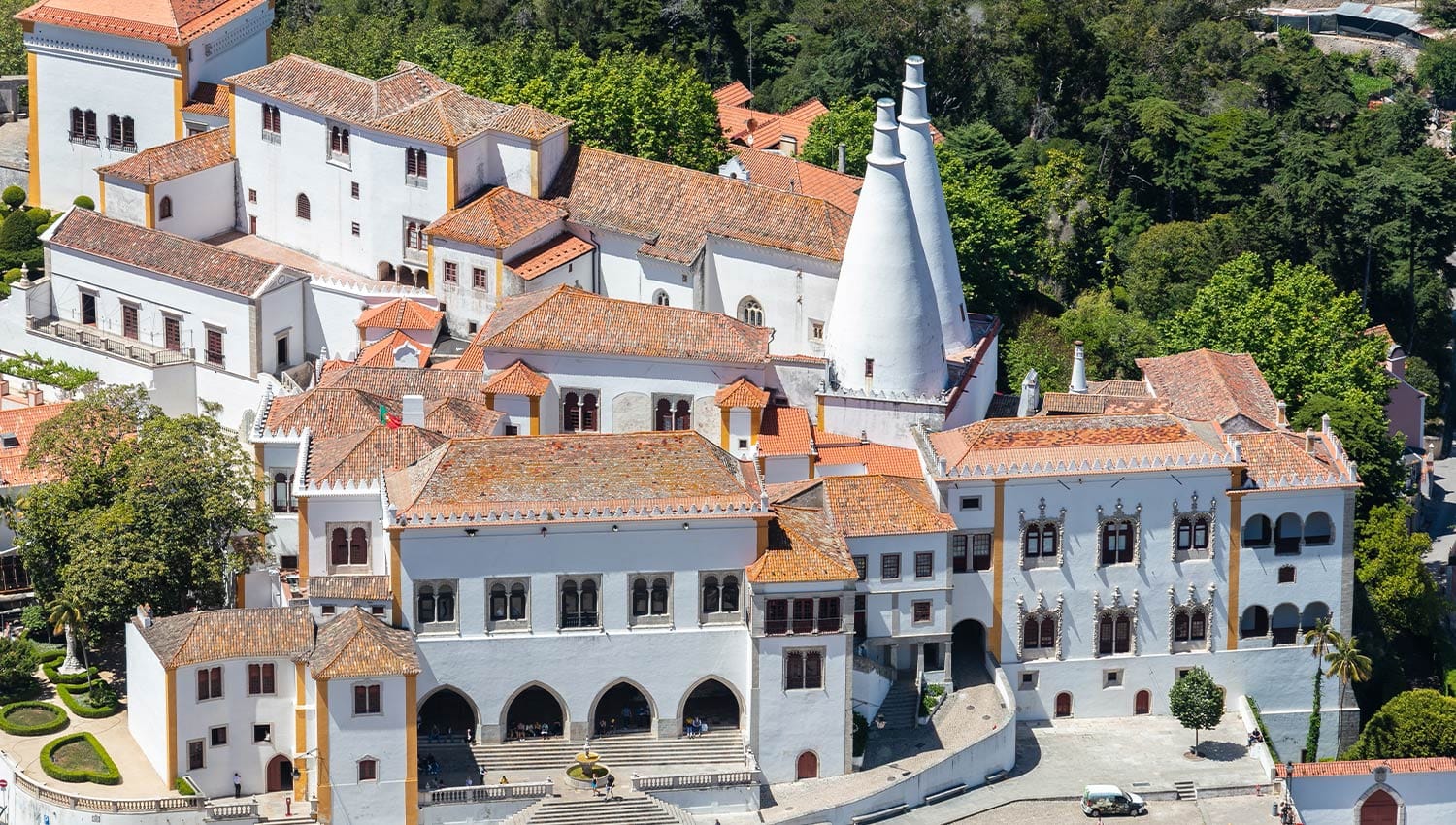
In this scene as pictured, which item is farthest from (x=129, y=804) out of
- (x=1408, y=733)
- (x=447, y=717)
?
(x=1408, y=733)

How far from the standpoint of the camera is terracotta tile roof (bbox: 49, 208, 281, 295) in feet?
332

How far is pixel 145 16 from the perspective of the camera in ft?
364

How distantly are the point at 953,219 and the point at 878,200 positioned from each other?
15449 mm

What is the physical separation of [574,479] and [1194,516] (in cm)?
1879

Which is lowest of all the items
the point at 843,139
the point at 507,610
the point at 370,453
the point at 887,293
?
the point at 507,610

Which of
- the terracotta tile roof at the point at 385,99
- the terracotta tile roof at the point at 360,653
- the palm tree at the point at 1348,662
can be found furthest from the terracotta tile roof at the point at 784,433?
the palm tree at the point at 1348,662

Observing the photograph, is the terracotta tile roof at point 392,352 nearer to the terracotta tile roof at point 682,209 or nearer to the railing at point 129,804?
the terracotta tile roof at point 682,209

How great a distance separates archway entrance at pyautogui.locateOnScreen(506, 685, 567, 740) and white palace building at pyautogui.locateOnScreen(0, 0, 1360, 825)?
136mm

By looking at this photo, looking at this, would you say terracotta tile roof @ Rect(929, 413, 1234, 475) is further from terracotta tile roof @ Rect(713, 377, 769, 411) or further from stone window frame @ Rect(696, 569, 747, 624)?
stone window frame @ Rect(696, 569, 747, 624)

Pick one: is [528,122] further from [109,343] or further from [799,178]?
[109,343]

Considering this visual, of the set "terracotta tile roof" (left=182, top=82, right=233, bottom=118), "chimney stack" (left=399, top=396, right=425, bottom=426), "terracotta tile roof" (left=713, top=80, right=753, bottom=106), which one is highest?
"terracotta tile roof" (left=713, top=80, right=753, bottom=106)

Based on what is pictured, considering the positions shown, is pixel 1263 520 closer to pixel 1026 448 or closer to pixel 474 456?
pixel 1026 448

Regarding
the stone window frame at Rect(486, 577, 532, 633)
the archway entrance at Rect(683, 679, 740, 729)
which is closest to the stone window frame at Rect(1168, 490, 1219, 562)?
the archway entrance at Rect(683, 679, 740, 729)

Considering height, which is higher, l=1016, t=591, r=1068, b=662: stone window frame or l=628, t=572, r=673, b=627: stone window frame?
l=628, t=572, r=673, b=627: stone window frame
